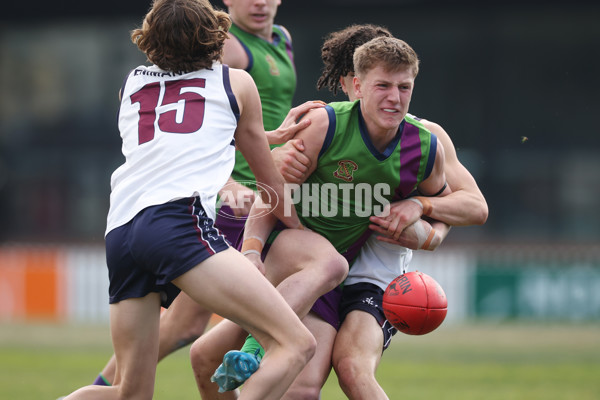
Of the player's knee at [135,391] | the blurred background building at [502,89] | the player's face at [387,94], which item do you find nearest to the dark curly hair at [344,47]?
the player's face at [387,94]

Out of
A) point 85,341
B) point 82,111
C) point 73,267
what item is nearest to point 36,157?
point 82,111

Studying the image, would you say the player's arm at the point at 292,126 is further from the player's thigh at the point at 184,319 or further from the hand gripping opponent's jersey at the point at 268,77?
the player's thigh at the point at 184,319

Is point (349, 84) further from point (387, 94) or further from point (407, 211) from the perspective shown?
point (407, 211)

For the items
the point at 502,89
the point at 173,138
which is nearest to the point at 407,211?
the point at 173,138

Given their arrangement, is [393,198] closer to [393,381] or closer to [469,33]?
[393,381]

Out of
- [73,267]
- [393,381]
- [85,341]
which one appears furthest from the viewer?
[73,267]

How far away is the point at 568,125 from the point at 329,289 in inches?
629

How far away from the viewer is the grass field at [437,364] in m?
9.23

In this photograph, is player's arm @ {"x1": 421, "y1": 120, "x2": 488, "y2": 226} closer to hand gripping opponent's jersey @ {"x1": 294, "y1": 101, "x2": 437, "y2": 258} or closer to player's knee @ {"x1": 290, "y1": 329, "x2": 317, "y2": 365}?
hand gripping opponent's jersey @ {"x1": 294, "y1": 101, "x2": 437, "y2": 258}

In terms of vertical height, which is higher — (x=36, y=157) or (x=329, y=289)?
(x=329, y=289)

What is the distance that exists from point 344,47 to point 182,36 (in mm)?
1419

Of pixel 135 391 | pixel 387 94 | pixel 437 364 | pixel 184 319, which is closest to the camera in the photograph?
pixel 135 391

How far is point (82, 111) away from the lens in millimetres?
22047

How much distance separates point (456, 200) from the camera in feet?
17.5
